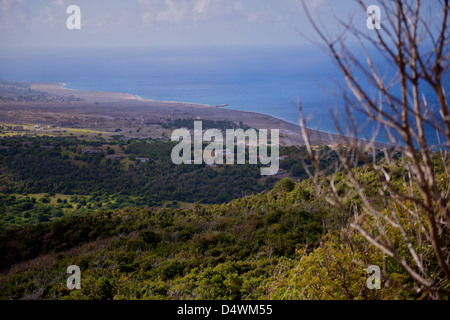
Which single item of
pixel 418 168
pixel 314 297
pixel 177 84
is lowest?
pixel 314 297

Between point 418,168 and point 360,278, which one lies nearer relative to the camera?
point 418,168

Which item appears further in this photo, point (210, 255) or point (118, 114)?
point (118, 114)

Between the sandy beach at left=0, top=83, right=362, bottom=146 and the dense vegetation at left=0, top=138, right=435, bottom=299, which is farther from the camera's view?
the sandy beach at left=0, top=83, right=362, bottom=146

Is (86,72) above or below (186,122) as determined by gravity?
above

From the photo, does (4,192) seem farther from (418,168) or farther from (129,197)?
(418,168)

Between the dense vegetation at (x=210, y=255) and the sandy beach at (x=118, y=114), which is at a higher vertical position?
the sandy beach at (x=118, y=114)

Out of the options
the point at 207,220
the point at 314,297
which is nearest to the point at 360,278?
the point at 314,297

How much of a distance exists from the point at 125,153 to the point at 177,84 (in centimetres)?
4260

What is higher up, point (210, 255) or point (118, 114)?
point (118, 114)

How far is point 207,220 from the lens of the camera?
9.21 meters

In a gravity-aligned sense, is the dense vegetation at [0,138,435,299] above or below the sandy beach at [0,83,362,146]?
below

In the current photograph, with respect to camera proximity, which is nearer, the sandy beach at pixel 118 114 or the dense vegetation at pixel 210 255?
the dense vegetation at pixel 210 255
